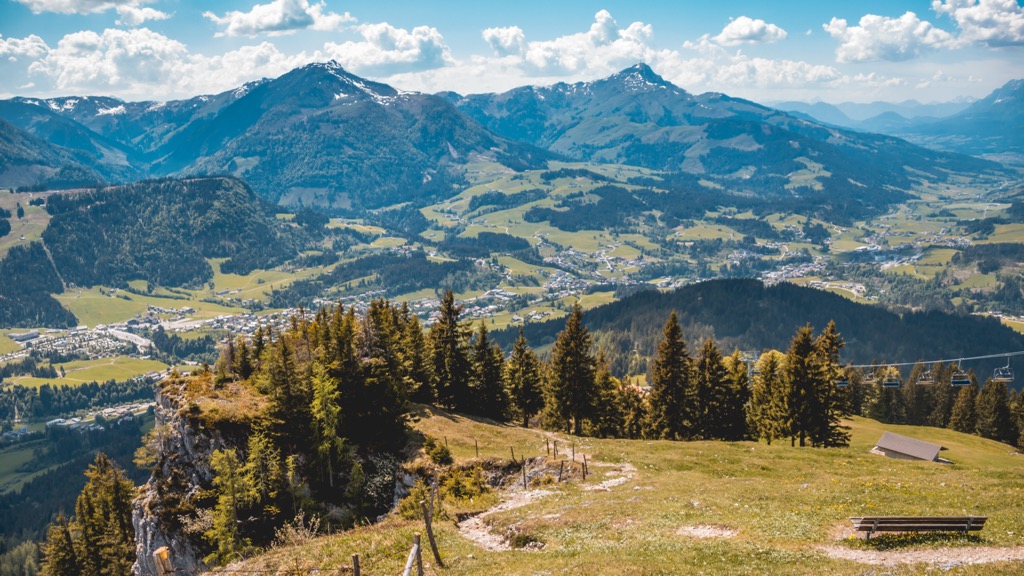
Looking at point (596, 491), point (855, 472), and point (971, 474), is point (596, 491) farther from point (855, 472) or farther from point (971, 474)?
point (971, 474)

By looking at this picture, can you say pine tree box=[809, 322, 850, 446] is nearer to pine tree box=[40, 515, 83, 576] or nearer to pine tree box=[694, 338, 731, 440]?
pine tree box=[694, 338, 731, 440]

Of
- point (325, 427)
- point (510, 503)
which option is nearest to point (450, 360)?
point (325, 427)

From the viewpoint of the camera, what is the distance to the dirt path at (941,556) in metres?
23.7

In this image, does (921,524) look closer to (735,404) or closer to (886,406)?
(735,404)

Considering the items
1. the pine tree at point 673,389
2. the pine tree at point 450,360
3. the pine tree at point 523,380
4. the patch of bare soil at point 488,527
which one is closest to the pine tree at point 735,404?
the pine tree at point 673,389

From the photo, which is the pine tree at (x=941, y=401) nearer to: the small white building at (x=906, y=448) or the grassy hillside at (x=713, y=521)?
the small white building at (x=906, y=448)

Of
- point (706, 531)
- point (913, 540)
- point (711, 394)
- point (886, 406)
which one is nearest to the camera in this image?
point (913, 540)

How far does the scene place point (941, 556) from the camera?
81.1 ft

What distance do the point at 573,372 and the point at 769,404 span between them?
30.1 metres

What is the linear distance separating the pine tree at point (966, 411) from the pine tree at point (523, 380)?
105676 mm

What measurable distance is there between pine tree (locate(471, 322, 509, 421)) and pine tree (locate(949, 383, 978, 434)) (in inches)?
4524

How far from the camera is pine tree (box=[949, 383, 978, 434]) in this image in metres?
130

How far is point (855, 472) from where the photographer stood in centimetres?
4816

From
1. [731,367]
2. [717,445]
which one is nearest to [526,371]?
[731,367]
